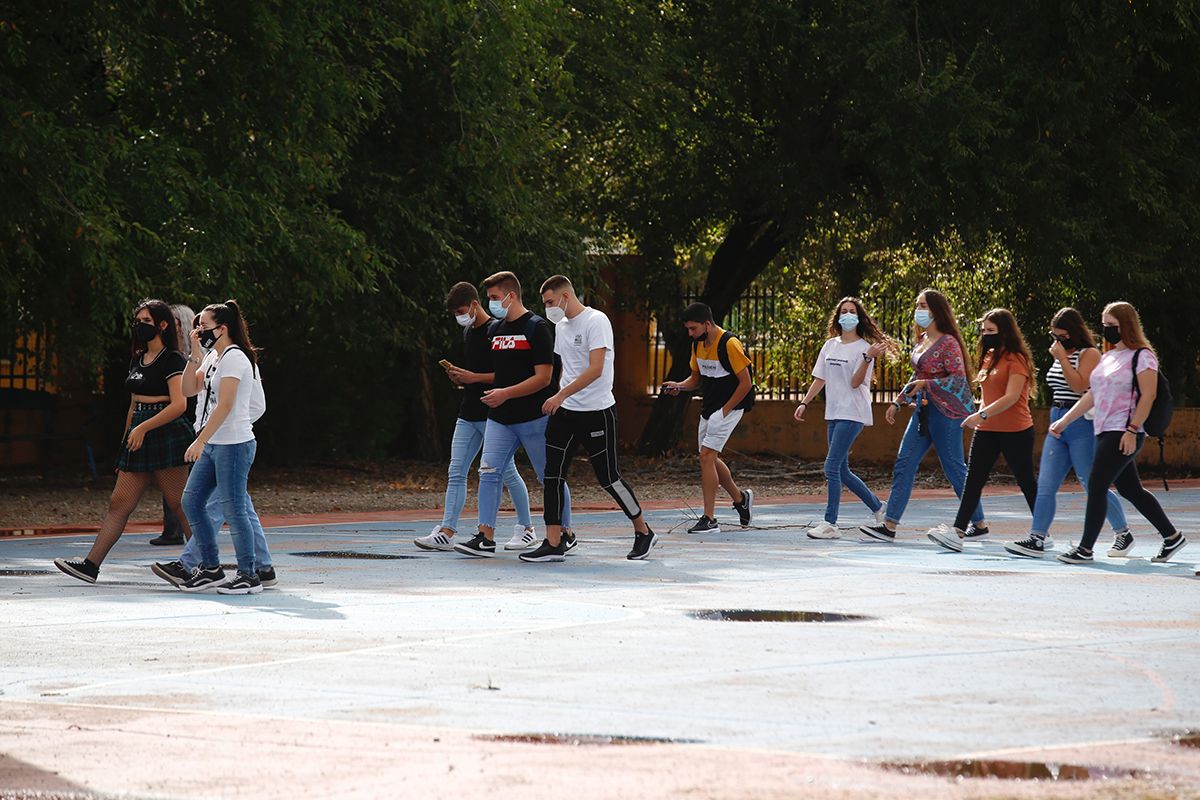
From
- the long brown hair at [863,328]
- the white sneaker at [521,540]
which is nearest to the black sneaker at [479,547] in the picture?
the white sneaker at [521,540]

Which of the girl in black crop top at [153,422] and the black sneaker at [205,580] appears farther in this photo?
→ the girl in black crop top at [153,422]

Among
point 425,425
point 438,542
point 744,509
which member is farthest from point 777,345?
point 438,542

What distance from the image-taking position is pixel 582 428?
41.0ft

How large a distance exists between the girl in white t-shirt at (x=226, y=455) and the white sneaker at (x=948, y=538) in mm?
5042

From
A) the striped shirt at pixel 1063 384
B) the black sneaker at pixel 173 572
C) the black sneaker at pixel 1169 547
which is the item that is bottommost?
the black sneaker at pixel 173 572

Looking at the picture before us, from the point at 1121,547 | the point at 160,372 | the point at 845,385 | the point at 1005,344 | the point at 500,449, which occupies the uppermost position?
the point at 1005,344

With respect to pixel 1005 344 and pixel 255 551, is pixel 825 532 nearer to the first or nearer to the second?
pixel 1005 344

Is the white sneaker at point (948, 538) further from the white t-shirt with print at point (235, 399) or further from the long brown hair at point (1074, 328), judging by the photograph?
the white t-shirt with print at point (235, 399)

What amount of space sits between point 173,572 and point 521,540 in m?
3.21

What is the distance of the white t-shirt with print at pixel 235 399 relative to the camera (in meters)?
10.6

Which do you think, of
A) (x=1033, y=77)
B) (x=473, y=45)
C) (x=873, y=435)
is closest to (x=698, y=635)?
(x=473, y=45)

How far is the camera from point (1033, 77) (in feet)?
75.2

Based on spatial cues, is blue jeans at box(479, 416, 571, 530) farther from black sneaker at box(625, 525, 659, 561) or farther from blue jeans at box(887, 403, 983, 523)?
blue jeans at box(887, 403, 983, 523)

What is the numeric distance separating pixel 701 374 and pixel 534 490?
7.09 m
